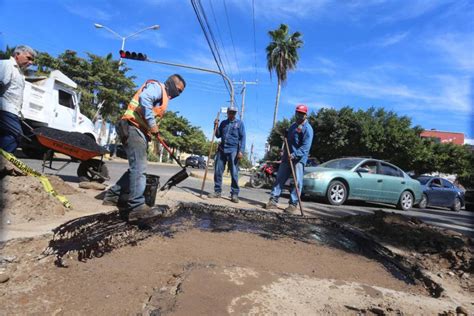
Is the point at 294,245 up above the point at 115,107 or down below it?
below

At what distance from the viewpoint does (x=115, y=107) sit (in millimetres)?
30922

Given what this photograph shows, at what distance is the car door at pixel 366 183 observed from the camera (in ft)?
33.6

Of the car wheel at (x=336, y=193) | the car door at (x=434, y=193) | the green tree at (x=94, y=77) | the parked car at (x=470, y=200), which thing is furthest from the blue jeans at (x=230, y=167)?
the green tree at (x=94, y=77)

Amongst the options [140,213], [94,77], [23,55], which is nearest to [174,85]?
[140,213]

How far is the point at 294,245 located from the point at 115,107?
29.5 metres

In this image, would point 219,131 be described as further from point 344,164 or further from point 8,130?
point 344,164

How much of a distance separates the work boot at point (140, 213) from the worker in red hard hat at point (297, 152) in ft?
9.62

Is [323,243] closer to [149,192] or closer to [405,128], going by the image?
[149,192]

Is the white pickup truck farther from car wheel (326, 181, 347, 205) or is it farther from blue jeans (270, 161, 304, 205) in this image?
car wheel (326, 181, 347, 205)

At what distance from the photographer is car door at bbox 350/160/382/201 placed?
33.6 feet

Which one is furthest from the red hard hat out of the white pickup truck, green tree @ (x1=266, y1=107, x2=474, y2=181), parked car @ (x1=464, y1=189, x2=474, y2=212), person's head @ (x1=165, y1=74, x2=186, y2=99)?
green tree @ (x1=266, y1=107, x2=474, y2=181)

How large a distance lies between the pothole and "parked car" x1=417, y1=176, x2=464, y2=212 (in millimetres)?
10294

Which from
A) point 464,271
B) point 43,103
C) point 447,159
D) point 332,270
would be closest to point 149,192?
point 332,270

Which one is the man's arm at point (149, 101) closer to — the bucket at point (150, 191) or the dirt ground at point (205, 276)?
the bucket at point (150, 191)
